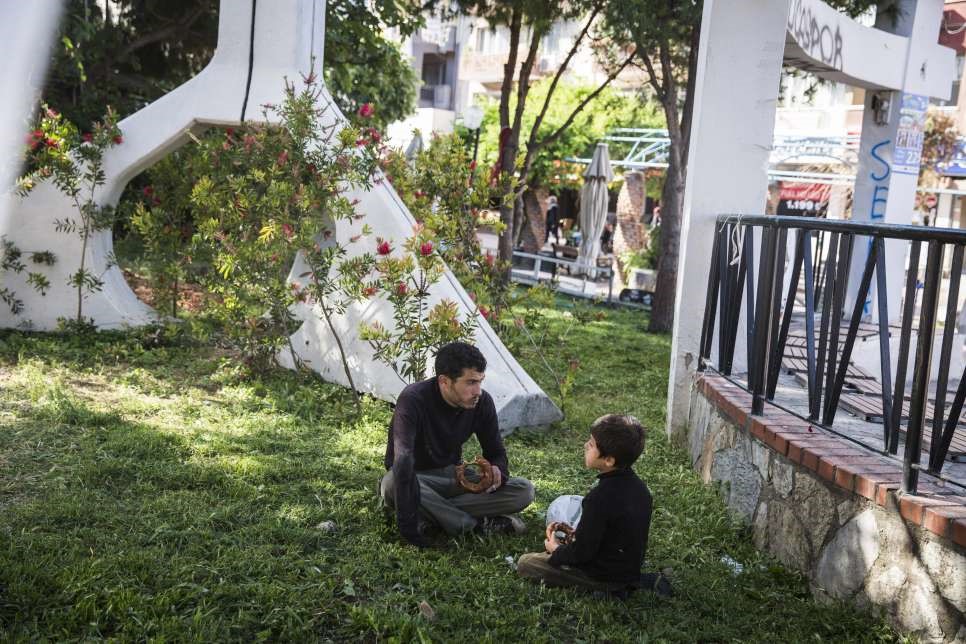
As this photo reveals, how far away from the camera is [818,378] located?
4398mm

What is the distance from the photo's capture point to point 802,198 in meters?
27.2

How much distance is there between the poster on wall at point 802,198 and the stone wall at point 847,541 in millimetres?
21434

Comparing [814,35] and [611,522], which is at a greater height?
[814,35]

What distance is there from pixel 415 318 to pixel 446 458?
189 cm

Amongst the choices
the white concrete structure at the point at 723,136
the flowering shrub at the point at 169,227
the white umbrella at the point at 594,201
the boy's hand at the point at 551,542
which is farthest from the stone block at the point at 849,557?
the white umbrella at the point at 594,201

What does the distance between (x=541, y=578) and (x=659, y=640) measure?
61 cm

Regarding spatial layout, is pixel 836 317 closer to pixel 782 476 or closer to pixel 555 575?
pixel 782 476

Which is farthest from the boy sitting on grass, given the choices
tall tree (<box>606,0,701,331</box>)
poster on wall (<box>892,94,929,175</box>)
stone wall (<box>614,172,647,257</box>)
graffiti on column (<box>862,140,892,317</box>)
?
stone wall (<box>614,172,647,257</box>)

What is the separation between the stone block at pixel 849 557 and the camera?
11.9 ft

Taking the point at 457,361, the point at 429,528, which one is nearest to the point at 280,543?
the point at 429,528

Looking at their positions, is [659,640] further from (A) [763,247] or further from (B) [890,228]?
(A) [763,247]

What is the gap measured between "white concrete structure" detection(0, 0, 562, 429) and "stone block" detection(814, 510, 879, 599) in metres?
4.00

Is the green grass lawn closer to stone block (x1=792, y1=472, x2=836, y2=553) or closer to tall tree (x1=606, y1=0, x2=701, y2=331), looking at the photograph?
stone block (x1=792, y1=472, x2=836, y2=553)

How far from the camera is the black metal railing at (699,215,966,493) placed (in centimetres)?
350
